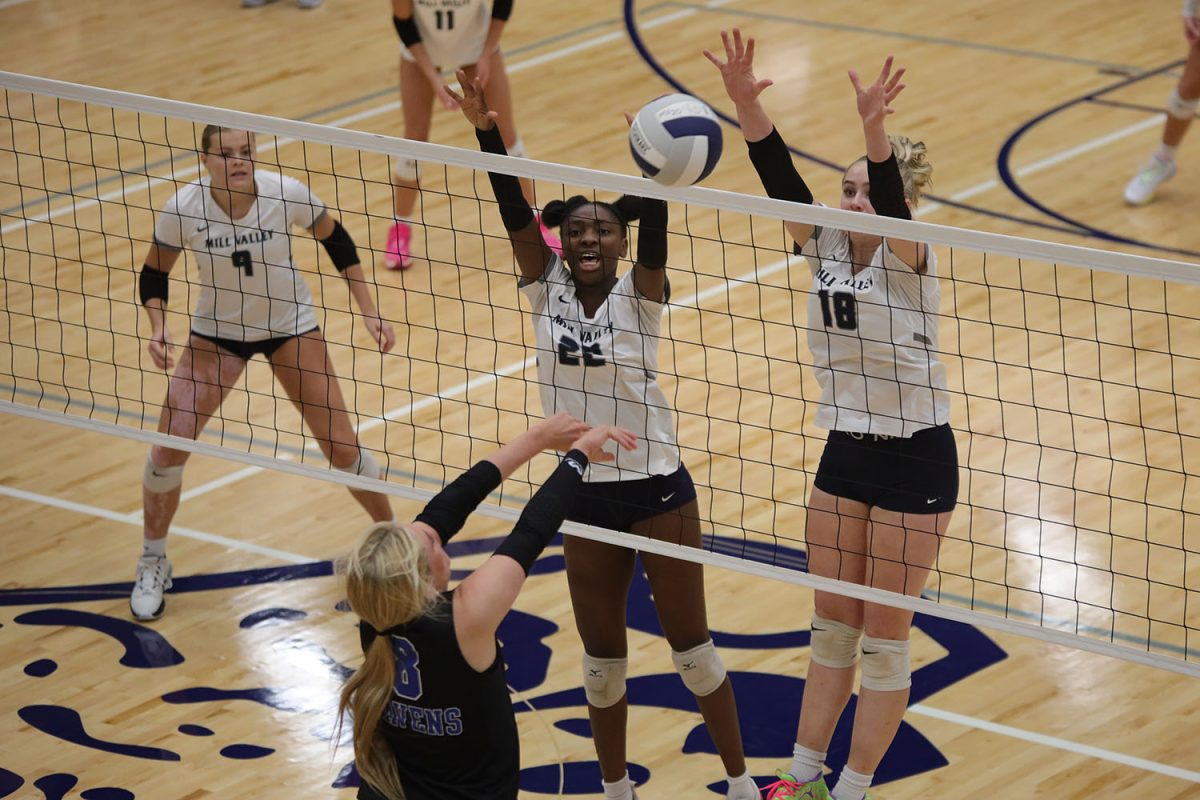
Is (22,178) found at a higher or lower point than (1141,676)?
higher

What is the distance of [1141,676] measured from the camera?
6266 mm

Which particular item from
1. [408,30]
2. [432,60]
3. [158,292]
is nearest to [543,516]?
[158,292]

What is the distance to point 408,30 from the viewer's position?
32.5 feet

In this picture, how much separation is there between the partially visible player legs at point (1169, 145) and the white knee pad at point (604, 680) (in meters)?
6.51

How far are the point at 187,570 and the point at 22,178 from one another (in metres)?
5.26

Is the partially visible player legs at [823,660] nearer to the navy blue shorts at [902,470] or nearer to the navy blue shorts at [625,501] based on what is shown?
the navy blue shorts at [902,470]

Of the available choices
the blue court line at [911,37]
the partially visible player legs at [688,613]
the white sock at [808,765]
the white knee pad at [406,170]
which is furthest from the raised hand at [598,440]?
the blue court line at [911,37]

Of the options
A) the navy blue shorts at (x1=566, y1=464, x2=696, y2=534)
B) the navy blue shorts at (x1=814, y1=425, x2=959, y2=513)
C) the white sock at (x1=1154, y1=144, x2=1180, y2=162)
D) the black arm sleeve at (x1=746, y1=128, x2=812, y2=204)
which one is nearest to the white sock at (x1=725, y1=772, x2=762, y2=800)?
the navy blue shorts at (x1=566, y1=464, x2=696, y2=534)

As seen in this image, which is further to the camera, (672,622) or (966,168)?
(966,168)

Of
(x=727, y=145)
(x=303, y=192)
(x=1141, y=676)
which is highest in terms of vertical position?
(x=303, y=192)

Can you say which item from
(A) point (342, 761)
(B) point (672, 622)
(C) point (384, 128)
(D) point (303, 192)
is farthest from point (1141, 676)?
(C) point (384, 128)

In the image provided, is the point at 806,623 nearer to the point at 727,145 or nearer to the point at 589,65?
the point at 727,145

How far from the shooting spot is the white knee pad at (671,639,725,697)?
17.1 ft

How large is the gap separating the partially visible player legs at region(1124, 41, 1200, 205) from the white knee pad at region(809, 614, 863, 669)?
6.16 meters
